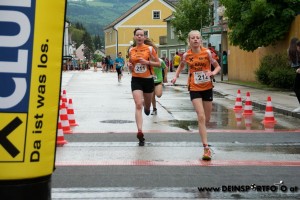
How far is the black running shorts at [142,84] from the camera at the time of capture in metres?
9.47

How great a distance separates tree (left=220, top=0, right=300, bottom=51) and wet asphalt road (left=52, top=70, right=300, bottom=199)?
33.7 feet

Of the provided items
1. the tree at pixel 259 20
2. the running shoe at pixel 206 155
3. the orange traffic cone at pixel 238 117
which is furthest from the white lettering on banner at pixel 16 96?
the tree at pixel 259 20

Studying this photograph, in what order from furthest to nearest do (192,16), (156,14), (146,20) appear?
(146,20), (156,14), (192,16)

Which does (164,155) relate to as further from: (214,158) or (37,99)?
(37,99)

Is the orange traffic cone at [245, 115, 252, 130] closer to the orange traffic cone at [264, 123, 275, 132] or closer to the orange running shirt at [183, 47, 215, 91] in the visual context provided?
the orange traffic cone at [264, 123, 275, 132]

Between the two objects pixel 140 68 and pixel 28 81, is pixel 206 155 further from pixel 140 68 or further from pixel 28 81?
pixel 28 81

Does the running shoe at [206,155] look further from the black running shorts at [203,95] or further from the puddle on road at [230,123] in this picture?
the puddle on road at [230,123]

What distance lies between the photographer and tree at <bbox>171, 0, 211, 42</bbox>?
45.3 m

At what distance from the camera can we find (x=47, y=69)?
278 cm

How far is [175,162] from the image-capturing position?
7.85 m

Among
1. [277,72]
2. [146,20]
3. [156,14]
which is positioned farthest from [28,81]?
[146,20]

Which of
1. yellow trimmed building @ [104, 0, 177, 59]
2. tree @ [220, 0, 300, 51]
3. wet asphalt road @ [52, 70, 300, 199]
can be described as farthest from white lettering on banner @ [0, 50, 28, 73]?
yellow trimmed building @ [104, 0, 177, 59]

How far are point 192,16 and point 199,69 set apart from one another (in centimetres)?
3793

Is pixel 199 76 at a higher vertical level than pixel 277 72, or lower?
lower
